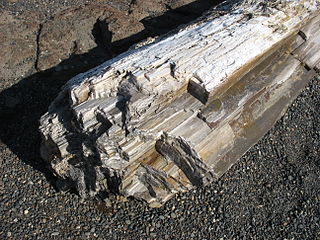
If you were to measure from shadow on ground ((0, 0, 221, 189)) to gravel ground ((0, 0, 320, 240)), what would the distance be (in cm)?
2

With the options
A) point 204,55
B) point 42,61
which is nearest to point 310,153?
point 204,55

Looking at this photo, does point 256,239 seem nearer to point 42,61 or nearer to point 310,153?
point 310,153

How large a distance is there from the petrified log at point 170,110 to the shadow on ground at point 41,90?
696mm

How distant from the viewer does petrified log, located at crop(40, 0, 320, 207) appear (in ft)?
16.9

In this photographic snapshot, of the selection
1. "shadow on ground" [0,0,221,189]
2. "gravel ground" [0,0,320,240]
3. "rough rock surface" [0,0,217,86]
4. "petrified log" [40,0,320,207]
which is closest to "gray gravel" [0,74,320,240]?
"gravel ground" [0,0,320,240]

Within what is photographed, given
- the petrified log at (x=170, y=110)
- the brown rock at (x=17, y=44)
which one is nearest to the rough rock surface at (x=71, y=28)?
the brown rock at (x=17, y=44)

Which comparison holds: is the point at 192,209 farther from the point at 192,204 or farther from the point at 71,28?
the point at 71,28

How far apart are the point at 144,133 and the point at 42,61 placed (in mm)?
3607

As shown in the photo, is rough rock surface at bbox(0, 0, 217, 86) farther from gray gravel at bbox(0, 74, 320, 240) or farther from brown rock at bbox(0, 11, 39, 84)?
gray gravel at bbox(0, 74, 320, 240)

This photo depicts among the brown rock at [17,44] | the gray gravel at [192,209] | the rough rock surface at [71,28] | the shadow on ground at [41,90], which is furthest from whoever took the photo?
the rough rock surface at [71,28]

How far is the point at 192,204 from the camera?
5910 millimetres

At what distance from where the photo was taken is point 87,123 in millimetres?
5184

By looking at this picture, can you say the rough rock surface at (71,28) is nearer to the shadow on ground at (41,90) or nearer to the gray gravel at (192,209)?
the shadow on ground at (41,90)

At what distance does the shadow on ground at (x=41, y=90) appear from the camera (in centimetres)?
654
